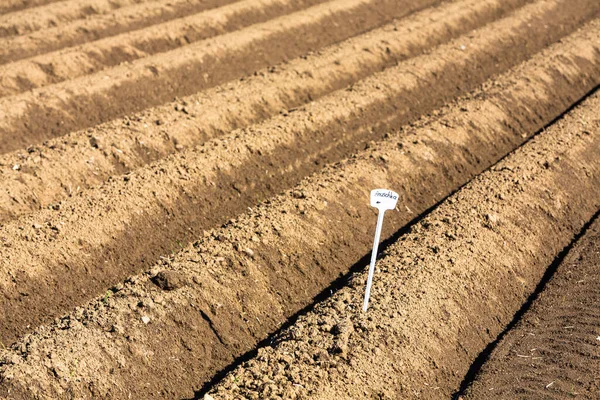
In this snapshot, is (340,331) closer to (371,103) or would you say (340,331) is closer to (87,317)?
(87,317)

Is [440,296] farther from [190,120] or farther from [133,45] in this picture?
[133,45]

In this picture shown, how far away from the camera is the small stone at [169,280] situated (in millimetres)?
6859

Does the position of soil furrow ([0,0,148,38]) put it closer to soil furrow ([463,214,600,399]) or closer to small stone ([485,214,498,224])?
small stone ([485,214,498,224])

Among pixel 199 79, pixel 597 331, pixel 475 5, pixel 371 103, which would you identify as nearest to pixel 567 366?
pixel 597 331

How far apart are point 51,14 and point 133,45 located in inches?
128

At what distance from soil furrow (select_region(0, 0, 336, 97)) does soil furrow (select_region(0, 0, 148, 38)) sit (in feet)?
8.22

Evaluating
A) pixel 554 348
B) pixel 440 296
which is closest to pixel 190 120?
pixel 440 296

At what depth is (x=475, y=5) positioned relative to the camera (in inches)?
666

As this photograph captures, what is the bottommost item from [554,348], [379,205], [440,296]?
[554,348]

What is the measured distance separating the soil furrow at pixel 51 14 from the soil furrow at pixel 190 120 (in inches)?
258

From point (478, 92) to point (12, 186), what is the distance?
295 inches

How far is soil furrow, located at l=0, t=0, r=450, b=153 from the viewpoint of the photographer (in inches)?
449

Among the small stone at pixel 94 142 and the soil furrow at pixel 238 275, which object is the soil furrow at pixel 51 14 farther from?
the soil furrow at pixel 238 275

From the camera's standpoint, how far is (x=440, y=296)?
6910 millimetres
